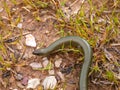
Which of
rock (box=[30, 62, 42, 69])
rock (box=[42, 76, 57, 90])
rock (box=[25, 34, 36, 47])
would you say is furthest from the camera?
rock (box=[25, 34, 36, 47])

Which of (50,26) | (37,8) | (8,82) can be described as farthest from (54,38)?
(8,82)

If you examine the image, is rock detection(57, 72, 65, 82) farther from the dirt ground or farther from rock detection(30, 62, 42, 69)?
rock detection(30, 62, 42, 69)

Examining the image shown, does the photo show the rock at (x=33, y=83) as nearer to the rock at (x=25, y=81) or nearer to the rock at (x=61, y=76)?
the rock at (x=25, y=81)

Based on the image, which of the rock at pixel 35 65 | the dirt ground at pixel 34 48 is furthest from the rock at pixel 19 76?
the rock at pixel 35 65

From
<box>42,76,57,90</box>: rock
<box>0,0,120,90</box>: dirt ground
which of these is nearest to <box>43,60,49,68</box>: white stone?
<box>0,0,120,90</box>: dirt ground

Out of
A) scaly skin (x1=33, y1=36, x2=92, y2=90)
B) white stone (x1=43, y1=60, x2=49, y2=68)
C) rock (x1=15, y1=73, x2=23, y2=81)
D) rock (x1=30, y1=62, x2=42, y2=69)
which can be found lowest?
rock (x1=15, y1=73, x2=23, y2=81)

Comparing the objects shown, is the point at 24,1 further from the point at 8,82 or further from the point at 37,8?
the point at 8,82
